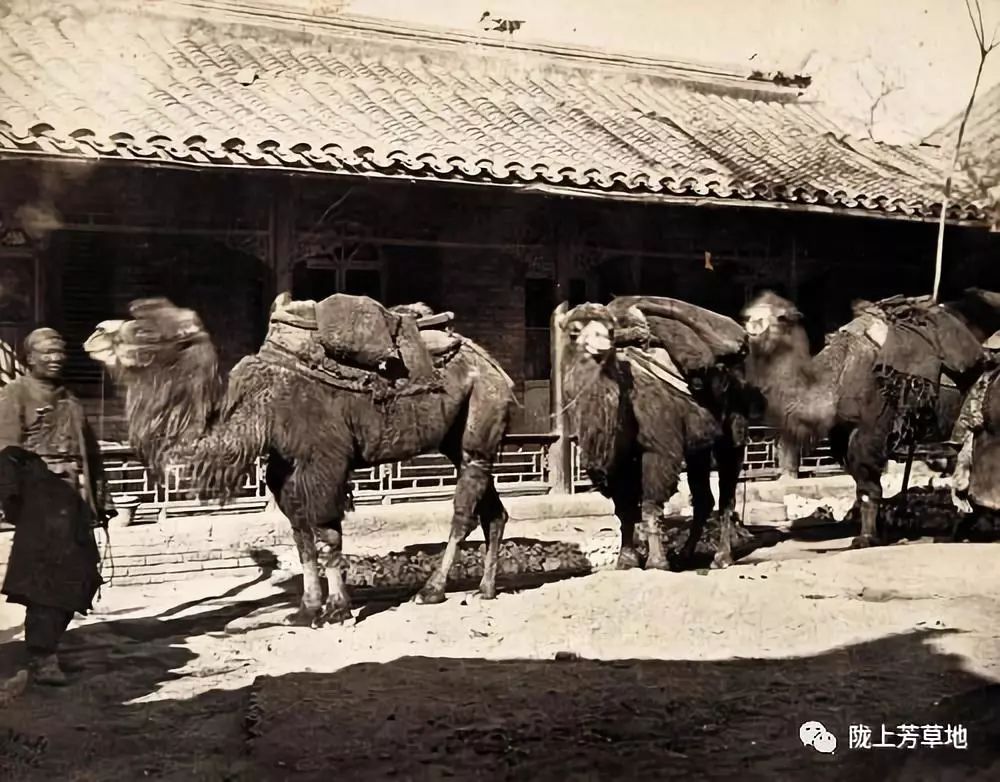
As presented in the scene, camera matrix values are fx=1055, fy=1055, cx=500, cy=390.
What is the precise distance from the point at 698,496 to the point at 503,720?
1.86m

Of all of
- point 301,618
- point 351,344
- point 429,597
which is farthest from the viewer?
point 429,597

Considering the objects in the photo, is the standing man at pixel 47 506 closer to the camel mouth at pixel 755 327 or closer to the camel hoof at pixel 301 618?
the camel hoof at pixel 301 618

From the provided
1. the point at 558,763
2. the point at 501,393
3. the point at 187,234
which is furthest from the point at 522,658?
the point at 187,234

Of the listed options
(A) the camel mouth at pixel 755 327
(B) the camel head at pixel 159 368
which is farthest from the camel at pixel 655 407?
(B) the camel head at pixel 159 368

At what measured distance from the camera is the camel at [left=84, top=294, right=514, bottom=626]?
4012 mm

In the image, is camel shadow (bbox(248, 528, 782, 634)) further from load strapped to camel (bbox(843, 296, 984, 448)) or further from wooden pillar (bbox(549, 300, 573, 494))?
load strapped to camel (bbox(843, 296, 984, 448))

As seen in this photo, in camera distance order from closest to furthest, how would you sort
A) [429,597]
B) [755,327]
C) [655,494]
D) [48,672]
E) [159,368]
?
[48,672] → [159,368] → [429,597] → [655,494] → [755,327]

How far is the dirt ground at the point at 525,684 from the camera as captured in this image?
366 centimetres

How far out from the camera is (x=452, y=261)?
5.03 meters

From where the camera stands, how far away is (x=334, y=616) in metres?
4.32

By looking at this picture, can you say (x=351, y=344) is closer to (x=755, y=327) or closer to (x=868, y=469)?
(x=755, y=327)

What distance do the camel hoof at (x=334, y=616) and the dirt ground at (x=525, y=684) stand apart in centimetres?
5

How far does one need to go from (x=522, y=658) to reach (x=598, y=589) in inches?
23.0

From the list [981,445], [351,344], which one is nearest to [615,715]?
[351,344]
